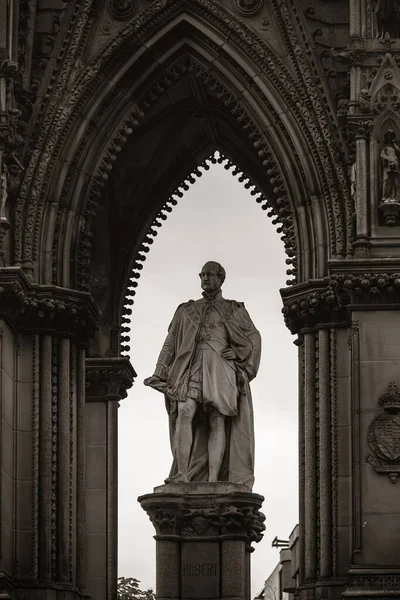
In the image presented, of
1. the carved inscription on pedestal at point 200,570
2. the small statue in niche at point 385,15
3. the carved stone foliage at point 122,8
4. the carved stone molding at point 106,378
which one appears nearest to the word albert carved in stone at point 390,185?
the small statue in niche at point 385,15

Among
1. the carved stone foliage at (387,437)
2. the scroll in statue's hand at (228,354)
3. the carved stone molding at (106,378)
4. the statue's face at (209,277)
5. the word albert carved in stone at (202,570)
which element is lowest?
the word albert carved in stone at (202,570)

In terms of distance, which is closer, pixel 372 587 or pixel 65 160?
pixel 372 587

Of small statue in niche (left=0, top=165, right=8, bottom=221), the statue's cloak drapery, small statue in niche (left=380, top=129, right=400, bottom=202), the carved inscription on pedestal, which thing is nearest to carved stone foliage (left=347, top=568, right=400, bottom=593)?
the carved inscription on pedestal

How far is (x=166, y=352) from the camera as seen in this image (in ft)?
113

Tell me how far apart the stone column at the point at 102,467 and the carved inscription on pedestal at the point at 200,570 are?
2.58 metres

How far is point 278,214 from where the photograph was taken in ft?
117

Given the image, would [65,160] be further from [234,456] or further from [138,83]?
[234,456]

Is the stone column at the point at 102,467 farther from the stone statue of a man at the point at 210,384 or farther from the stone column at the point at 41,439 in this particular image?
the stone statue of a man at the point at 210,384

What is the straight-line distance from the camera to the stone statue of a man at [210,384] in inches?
1336

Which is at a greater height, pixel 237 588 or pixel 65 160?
pixel 65 160

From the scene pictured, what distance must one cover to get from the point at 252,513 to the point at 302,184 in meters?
3.66

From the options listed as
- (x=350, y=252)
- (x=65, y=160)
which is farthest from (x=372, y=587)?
(x=65, y=160)

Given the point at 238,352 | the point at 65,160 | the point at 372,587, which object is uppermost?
the point at 65,160

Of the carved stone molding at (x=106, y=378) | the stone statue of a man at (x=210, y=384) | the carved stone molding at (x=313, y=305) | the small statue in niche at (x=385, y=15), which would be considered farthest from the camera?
the carved stone molding at (x=106, y=378)
